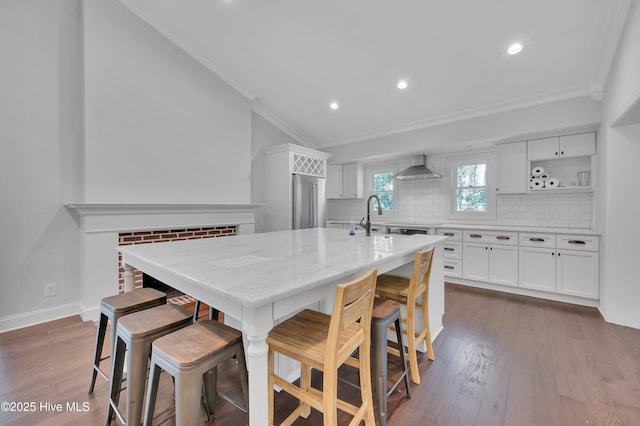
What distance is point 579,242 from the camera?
3289 millimetres

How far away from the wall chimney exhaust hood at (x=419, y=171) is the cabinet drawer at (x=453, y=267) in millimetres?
1402

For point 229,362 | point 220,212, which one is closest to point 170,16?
point 220,212

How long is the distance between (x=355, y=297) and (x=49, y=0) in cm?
424

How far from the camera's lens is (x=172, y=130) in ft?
11.9

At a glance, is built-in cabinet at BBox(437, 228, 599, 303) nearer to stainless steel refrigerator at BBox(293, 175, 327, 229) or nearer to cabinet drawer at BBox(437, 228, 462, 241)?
cabinet drawer at BBox(437, 228, 462, 241)

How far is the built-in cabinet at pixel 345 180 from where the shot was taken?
18.5 feet

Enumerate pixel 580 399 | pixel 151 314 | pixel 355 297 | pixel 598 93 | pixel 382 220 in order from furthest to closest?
pixel 382 220 → pixel 598 93 → pixel 580 399 → pixel 151 314 → pixel 355 297

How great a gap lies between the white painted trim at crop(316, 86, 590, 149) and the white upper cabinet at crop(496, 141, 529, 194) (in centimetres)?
53

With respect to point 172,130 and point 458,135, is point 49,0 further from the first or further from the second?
point 458,135

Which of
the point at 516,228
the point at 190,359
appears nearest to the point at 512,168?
the point at 516,228

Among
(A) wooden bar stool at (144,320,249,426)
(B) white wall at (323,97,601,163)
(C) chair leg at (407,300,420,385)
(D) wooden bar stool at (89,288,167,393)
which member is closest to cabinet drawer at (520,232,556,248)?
(B) white wall at (323,97,601,163)

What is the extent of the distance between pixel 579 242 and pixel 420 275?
2.69 meters

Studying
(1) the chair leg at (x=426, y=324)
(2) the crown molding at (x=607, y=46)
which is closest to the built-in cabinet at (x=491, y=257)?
(2) the crown molding at (x=607, y=46)

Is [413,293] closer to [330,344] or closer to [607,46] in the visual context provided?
[330,344]
